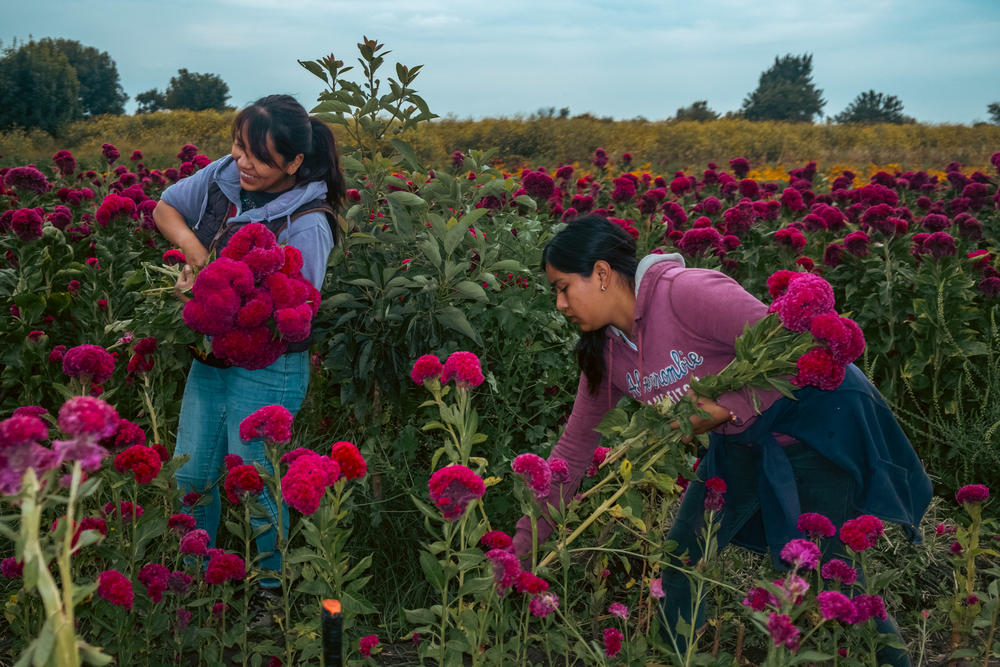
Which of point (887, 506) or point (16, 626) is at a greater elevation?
point (887, 506)

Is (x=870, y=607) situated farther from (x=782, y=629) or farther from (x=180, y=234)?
(x=180, y=234)

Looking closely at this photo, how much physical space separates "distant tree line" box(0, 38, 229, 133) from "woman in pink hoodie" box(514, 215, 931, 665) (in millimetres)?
30877

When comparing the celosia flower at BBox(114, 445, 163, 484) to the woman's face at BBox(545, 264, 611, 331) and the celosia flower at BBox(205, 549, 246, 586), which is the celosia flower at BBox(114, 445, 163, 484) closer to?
the celosia flower at BBox(205, 549, 246, 586)

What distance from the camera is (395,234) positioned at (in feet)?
9.16

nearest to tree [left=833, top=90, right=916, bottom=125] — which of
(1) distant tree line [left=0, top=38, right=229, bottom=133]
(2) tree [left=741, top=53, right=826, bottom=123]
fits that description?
(2) tree [left=741, top=53, right=826, bottom=123]

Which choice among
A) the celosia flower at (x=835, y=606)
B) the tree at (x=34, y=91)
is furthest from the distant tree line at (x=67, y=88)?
the celosia flower at (x=835, y=606)

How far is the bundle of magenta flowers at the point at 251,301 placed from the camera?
1702 millimetres

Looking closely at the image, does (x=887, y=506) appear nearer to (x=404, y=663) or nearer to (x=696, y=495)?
(x=696, y=495)

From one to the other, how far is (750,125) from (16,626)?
22301 millimetres

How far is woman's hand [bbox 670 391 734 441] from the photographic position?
1.81m

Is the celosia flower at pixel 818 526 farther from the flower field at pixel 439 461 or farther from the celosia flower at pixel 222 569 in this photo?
the celosia flower at pixel 222 569

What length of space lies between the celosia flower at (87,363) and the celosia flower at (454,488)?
853 millimetres

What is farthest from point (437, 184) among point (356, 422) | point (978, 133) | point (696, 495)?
point (978, 133)

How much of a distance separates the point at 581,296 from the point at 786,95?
40.1 m
